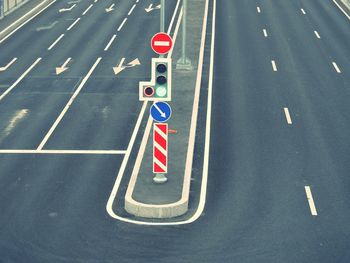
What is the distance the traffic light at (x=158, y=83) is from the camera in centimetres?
2252

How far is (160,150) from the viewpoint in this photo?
23328 mm

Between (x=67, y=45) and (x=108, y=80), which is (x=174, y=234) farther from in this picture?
(x=67, y=45)

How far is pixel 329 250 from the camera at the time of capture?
19.6 m

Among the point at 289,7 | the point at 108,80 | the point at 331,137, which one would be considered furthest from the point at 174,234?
the point at 289,7

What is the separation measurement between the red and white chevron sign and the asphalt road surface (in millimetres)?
1692

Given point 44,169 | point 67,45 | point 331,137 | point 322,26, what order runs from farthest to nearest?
1. point 322,26
2. point 67,45
3. point 331,137
4. point 44,169

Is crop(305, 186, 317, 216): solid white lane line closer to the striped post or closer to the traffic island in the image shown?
the traffic island

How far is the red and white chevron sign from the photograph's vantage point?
76.2 ft

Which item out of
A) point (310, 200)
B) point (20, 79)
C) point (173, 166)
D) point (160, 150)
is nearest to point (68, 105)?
point (20, 79)

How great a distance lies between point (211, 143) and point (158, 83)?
6038 millimetres

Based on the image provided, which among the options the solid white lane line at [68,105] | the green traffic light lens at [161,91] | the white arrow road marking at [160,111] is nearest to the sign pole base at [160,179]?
the white arrow road marking at [160,111]

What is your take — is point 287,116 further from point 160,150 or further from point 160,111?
point 160,111

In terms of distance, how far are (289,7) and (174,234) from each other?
3872cm

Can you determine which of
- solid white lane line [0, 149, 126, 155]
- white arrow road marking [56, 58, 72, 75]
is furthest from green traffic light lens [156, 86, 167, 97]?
white arrow road marking [56, 58, 72, 75]
